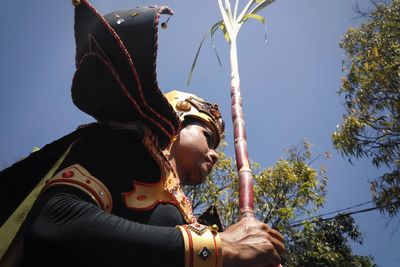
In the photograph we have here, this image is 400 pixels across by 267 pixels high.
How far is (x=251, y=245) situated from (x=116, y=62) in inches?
35.2

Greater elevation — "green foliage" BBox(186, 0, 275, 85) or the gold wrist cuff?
"green foliage" BBox(186, 0, 275, 85)

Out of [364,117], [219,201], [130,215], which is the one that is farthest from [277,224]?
[130,215]

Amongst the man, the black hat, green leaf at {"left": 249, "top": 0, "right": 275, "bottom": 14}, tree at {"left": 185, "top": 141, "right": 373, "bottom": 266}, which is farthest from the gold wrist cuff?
tree at {"left": 185, "top": 141, "right": 373, "bottom": 266}

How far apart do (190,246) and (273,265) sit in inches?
18.5

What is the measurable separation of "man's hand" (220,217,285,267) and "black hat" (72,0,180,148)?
67 cm

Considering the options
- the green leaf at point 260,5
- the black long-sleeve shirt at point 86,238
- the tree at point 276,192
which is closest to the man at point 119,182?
the black long-sleeve shirt at point 86,238

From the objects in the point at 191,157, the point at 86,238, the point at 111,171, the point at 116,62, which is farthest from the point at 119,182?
the point at 191,157

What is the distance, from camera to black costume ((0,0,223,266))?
117cm

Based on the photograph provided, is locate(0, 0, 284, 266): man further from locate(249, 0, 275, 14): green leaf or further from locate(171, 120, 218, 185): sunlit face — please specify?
locate(249, 0, 275, 14): green leaf

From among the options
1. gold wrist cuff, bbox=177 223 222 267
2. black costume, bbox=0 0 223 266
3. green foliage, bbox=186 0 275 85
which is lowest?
gold wrist cuff, bbox=177 223 222 267

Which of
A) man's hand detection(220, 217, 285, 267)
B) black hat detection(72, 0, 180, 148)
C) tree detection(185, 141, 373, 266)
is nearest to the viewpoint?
man's hand detection(220, 217, 285, 267)

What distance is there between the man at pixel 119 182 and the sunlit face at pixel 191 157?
12 centimetres

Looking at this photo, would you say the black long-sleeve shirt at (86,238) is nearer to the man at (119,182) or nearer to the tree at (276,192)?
the man at (119,182)

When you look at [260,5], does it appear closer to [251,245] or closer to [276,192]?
[251,245]
